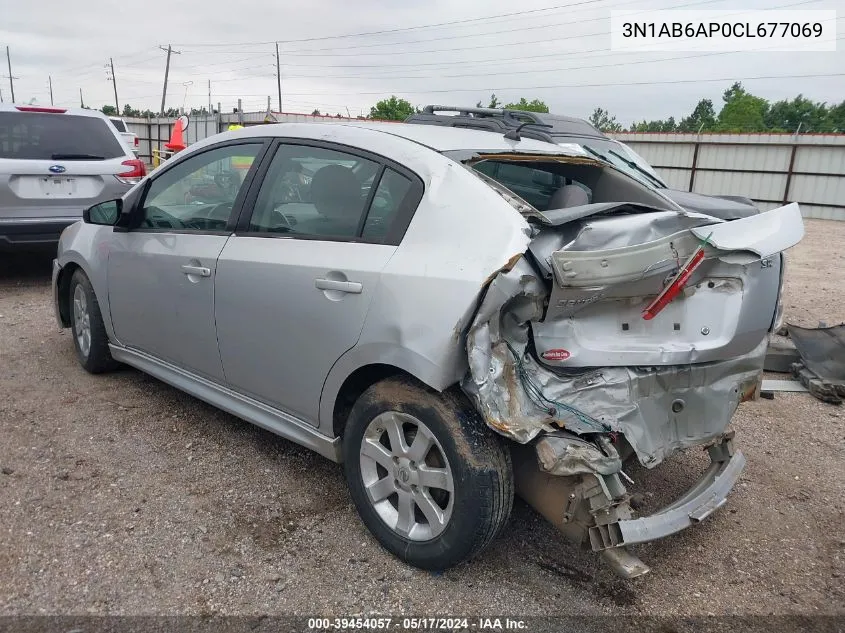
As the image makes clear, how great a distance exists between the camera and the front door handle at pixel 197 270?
3.29m

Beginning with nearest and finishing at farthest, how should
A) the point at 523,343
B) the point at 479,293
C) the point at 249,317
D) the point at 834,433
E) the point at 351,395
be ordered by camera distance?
the point at 479,293
the point at 523,343
the point at 351,395
the point at 249,317
the point at 834,433

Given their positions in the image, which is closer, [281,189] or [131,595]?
[131,595]

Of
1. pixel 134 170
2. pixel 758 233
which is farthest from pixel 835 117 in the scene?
pixel 758 233

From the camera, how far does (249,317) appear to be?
3094 mm

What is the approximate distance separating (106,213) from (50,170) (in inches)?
128

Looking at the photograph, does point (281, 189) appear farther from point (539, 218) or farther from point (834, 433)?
point (834, 433)

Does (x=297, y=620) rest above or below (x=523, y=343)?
below

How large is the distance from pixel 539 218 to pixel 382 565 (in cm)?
151

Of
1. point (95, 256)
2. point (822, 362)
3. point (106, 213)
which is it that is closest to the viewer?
point (106, 213)

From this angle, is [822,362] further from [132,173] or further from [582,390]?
[132,173]

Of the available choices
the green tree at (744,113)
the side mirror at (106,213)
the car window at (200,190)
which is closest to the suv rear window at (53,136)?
the side mirror at (106,213)

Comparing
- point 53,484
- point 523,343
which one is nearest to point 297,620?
point 523,343

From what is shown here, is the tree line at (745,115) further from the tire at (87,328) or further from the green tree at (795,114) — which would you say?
the tire at (87,328)

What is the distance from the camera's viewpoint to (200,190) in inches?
145
